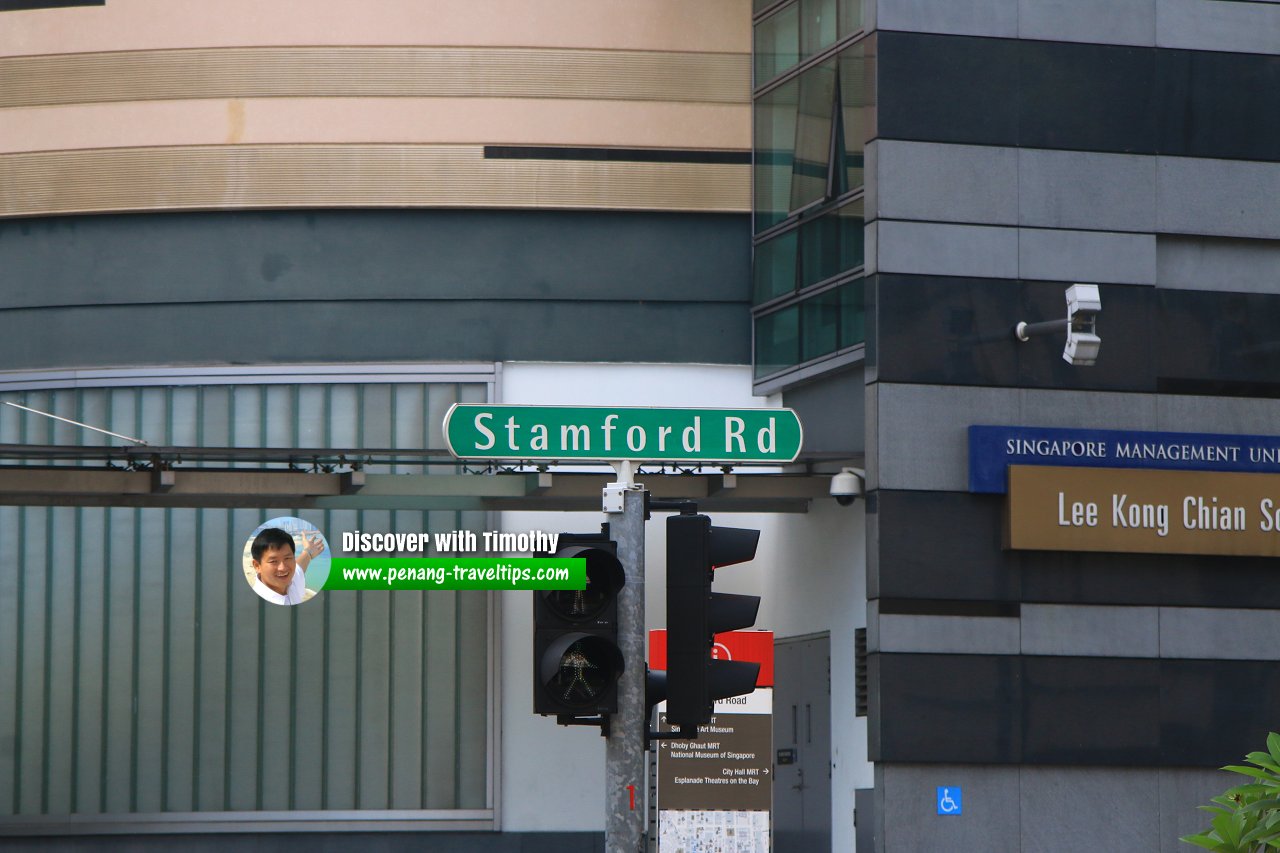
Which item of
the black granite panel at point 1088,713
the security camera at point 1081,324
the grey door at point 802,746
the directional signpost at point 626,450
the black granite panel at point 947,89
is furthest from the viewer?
the grey door at point 802,746

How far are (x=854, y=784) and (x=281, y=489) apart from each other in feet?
19.4

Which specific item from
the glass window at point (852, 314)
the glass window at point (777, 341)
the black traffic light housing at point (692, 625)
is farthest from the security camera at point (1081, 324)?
the black traffic light housing at point (692, 625)

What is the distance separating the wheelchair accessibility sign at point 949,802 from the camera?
1449cm

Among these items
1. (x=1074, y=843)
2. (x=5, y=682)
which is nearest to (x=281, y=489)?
(x=5, y=682)

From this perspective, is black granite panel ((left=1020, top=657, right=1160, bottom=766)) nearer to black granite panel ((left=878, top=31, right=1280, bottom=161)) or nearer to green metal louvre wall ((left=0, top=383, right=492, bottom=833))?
black granite panel ((left=878, top=31, right=1280, bottom=161))

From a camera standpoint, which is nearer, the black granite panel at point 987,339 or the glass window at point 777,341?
the black granite panel at point 987,339

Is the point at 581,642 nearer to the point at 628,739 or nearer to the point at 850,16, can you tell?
the point at 628,739

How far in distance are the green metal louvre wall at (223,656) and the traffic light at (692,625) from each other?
34.7ft

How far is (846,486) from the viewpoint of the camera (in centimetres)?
1550

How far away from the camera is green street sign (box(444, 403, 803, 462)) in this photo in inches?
345

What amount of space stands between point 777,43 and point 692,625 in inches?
439

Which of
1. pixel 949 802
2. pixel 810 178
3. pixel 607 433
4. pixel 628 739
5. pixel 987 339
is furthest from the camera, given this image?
pixel 810 178

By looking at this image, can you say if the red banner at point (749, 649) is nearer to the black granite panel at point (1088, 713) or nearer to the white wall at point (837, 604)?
the white wall at point (837, 604)

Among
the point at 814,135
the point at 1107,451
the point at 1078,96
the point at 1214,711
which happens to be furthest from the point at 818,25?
the point at 1214,711
